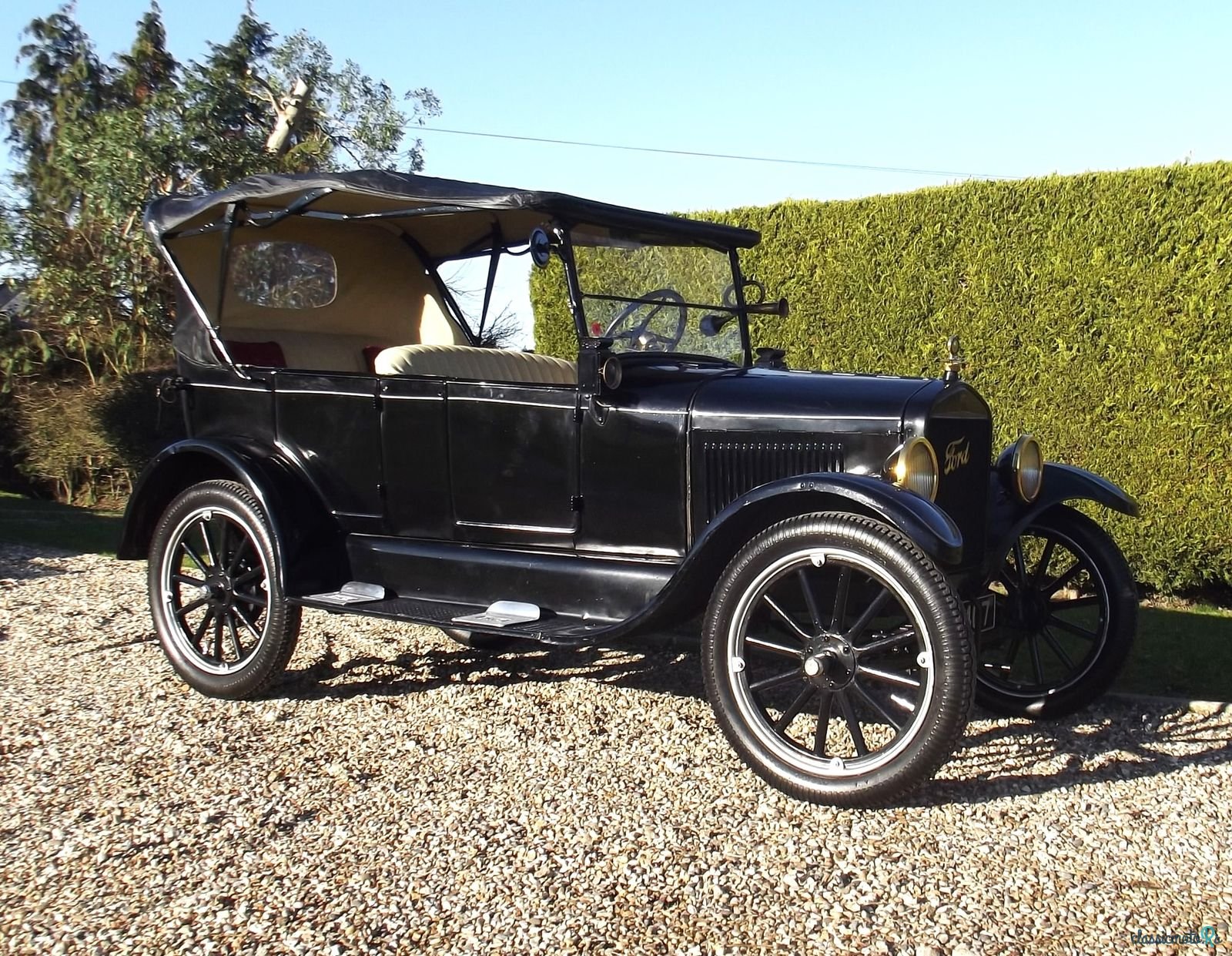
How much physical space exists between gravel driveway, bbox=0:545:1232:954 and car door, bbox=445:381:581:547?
0.73m

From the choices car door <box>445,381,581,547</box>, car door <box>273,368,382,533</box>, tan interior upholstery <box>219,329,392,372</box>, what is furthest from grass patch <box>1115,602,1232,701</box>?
tan interior upholstery <box>219,329,392,372</box>

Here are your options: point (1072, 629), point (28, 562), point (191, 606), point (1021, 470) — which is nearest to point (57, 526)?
point (28, 562)

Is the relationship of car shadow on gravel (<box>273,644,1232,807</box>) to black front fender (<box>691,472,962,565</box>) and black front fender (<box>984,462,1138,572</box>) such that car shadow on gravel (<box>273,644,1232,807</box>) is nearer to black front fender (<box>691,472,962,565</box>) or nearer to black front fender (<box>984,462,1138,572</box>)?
black front fender (<box>984,462,1138,572</box>)

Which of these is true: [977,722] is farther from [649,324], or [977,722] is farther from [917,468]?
[649,324]

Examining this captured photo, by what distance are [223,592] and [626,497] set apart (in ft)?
5.81

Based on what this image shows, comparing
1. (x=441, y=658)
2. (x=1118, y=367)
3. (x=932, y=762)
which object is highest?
(x=1118, y=367)

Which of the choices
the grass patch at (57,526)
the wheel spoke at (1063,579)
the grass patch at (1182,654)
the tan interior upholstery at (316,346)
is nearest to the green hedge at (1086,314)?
the grass patch at (1182,654)

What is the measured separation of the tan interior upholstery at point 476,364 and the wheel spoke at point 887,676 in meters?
1.61

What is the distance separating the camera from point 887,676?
3109mm

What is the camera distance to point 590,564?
3.85 metres

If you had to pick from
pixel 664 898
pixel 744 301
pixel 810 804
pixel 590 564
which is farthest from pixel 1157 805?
pixel 744 301

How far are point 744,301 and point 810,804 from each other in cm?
234

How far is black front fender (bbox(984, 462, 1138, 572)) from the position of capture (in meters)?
3.85

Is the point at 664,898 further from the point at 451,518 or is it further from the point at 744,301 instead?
the point at 744,301
